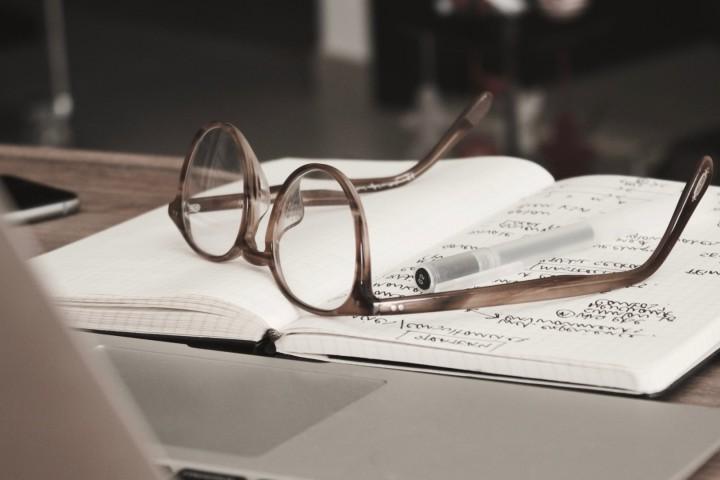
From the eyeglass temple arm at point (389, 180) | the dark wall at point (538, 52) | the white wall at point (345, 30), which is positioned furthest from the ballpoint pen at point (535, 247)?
the white wall at point (345, 30)

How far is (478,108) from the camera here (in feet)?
2.67

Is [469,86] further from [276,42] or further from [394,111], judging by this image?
[276,42]

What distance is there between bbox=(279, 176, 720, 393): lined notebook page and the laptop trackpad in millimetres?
33

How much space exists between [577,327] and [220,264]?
0.19 metres

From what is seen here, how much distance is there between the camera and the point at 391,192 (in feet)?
2.46

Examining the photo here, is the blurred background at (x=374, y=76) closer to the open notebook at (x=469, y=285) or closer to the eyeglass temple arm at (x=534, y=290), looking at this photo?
the open notebook at (x=469, y=285)

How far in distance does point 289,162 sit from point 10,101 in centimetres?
320

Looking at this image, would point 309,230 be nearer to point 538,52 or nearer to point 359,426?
point 359,426

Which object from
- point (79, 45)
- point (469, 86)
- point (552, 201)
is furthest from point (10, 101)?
point (552, 201)

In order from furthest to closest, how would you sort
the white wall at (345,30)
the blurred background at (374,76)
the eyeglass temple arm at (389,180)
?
the white wall at (345,30)
the blurred background at (374,76)
the eyeglass temple arm at (389,180)

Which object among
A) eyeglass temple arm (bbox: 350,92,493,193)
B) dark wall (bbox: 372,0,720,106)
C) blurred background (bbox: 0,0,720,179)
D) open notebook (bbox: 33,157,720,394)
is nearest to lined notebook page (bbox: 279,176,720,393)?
open notebook (bbox: 33,157,720,394)

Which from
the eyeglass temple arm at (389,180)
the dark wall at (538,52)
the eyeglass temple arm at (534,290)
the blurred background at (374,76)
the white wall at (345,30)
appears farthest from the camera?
the white wall at (345,30)

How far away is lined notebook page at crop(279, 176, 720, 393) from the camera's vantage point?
0.50 m

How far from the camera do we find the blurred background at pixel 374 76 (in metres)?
3.16
